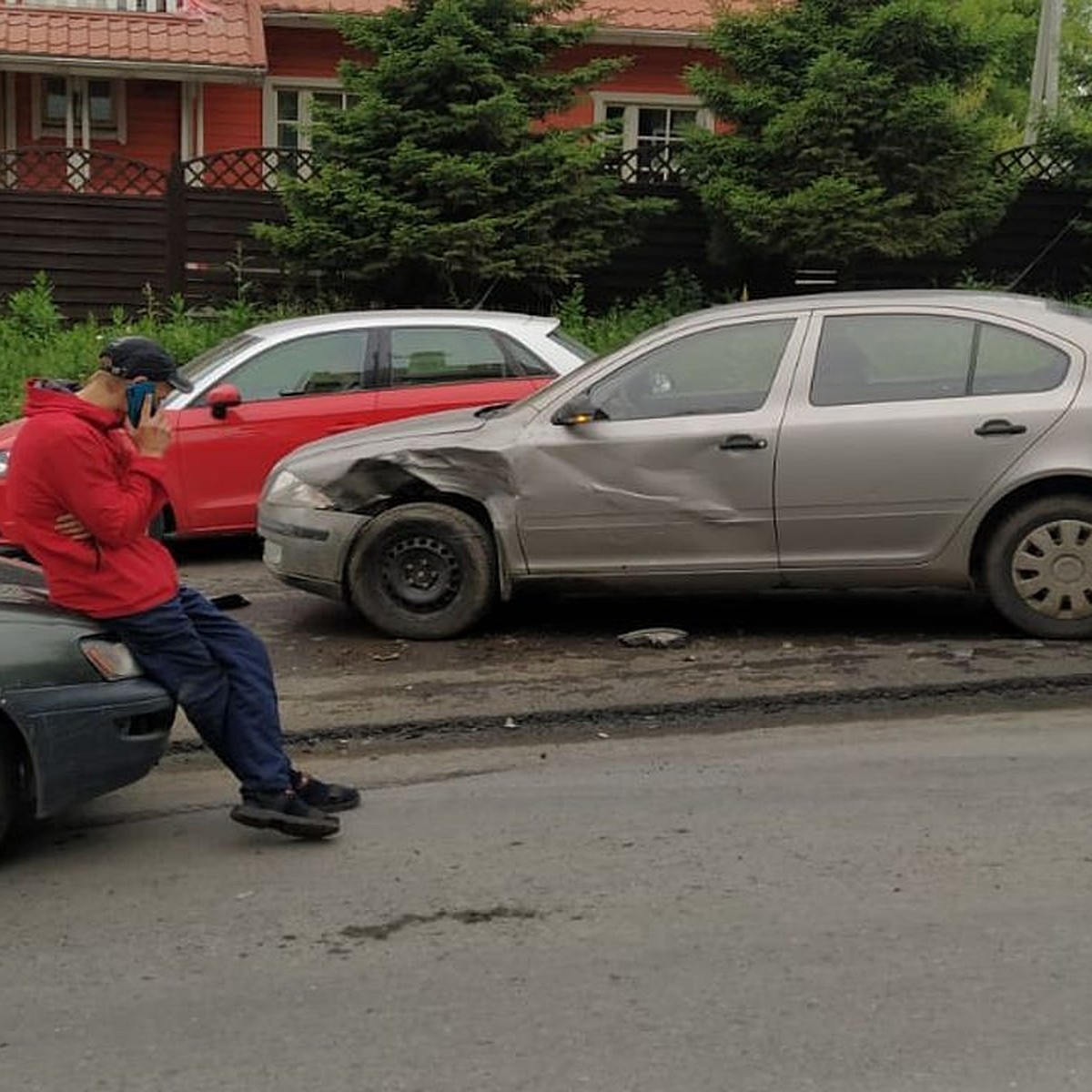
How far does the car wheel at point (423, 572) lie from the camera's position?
23.5 ft

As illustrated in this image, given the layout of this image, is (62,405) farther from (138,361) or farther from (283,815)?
(283,815)

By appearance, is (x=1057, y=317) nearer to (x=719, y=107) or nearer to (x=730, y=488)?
(x=730, y=488)

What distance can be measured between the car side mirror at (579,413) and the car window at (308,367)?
9.22ft

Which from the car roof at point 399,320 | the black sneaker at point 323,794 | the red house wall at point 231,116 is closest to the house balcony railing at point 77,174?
the red house wall at point 231,116

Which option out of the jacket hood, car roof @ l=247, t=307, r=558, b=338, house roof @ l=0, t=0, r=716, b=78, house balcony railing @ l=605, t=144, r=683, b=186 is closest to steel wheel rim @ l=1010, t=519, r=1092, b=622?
car roof @ l=247, t=307, r=558, b=338

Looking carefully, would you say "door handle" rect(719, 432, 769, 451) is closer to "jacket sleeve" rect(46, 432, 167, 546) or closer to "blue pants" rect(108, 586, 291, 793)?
"blue pants" rect(108, 586, 291, 793)

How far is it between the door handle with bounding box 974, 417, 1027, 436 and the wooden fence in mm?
8038

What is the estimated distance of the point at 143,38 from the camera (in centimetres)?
1822

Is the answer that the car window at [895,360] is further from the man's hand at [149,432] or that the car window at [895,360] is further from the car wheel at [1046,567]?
the man's hand at [149,432]

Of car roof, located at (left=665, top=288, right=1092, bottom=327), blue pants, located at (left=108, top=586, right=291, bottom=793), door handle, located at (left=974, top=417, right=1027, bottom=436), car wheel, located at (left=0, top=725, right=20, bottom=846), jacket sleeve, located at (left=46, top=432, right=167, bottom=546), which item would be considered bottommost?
car wheel, located at (left=0, top=725, right=20, bottom=846)

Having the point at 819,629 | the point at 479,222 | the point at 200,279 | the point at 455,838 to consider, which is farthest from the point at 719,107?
the point at 455,838

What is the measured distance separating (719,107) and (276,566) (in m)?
8.31

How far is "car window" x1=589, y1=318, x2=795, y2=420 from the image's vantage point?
701 centimetres

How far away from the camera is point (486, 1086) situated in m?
3.26
